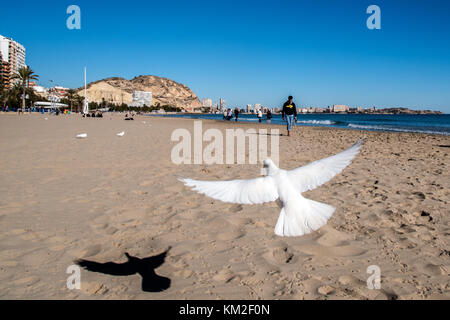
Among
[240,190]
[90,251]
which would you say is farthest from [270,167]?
[90,251]

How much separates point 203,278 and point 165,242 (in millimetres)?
971

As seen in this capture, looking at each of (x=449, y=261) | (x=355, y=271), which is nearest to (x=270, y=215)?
(x=355, y=271)

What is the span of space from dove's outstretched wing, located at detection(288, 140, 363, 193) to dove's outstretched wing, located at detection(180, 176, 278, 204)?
0.40 meters

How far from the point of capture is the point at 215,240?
3635 mm

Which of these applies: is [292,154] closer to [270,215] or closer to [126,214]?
[270,215]

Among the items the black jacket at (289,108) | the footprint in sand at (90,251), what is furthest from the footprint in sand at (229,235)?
the black jacket at (289,108)

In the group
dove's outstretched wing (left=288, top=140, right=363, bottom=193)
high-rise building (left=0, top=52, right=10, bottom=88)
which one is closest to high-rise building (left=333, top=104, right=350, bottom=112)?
high-rise building (left=0, top=52, right=10, bottom=88)

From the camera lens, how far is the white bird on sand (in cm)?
285

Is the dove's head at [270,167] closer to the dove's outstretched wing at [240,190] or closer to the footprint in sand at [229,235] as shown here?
the dove's outstretched wing at [240,190]

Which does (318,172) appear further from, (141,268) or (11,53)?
(11,53)

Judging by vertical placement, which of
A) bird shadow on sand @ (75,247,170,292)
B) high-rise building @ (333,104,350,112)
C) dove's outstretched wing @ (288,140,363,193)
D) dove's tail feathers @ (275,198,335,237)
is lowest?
bird shadow on sand @ (75,247,170,292)

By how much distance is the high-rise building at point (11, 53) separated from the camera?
151m

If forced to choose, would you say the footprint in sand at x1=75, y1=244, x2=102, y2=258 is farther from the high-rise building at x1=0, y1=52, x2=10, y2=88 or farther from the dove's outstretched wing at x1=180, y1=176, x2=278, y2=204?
the high-rise building at x1=0, y1=52, x2=10, y2=88

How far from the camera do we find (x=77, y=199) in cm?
503
